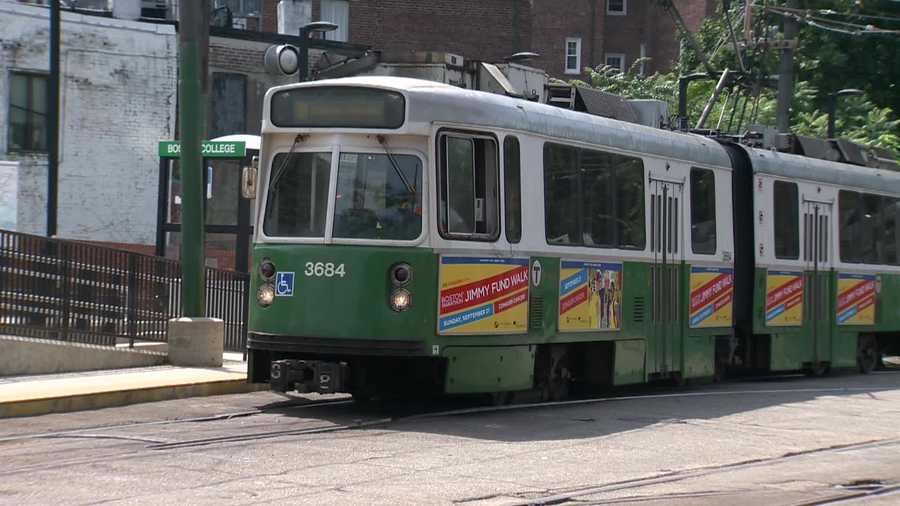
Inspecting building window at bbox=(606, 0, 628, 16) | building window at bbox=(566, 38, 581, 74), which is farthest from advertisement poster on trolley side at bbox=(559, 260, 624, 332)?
building window at bbox=(606, 0, 628, 16)

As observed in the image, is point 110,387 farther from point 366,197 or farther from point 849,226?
point 849,226

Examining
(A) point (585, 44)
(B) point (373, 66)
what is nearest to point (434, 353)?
(B) point (373, 66)

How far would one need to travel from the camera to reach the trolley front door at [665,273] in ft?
Answer: 57.5

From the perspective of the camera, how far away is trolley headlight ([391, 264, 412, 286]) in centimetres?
1382

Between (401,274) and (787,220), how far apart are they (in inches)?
339

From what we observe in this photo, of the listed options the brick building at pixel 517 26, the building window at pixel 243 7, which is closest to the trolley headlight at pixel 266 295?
the brick building at pixel 517 26

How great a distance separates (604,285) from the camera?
1639 centimetres

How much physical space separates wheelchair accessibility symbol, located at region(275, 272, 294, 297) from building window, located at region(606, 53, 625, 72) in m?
45.5

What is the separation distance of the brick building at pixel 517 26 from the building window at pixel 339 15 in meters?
0.03

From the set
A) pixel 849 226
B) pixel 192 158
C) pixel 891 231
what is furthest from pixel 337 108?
pixel 891 231

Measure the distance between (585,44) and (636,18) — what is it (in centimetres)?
245

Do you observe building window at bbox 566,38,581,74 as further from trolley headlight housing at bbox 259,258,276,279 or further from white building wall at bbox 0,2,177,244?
trolley headlight housing at bbox 259,258,276,279

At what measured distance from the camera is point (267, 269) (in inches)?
566

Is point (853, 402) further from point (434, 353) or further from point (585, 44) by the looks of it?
point (585, 44)
